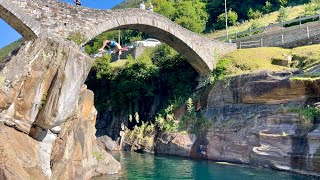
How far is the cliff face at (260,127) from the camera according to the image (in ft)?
54.3

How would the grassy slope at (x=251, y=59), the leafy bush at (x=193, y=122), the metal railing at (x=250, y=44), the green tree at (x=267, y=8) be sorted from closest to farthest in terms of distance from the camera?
the leafy bush at (x=193, y=122) → the grassy slope at (x=251, y=59) → the metal railing at (x=250, y=44) → the green tree at (x=267, y=8)

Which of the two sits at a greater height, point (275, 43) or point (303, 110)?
point (275, 43)

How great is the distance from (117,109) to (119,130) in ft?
6.73

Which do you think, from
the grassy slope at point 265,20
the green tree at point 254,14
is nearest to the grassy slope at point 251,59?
the grassy slope at point 265,20

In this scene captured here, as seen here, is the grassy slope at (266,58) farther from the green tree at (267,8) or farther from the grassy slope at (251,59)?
the green tree at (267,8)

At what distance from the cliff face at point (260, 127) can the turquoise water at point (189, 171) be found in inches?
28.0

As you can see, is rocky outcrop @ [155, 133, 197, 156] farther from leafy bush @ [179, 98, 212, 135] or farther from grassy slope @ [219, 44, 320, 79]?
grassy slope @ [219, 44, 320, 79]

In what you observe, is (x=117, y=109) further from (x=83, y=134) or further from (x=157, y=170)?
(x=83, y=134)

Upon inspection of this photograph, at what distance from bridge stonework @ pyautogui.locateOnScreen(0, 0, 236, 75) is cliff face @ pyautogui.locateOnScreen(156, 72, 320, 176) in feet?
11.8

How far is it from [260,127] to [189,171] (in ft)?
14.1

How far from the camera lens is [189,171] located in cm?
1836

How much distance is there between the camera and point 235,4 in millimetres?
54719

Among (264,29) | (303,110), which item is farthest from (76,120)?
(264,29)

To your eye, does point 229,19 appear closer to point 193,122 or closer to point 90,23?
point 193,122
